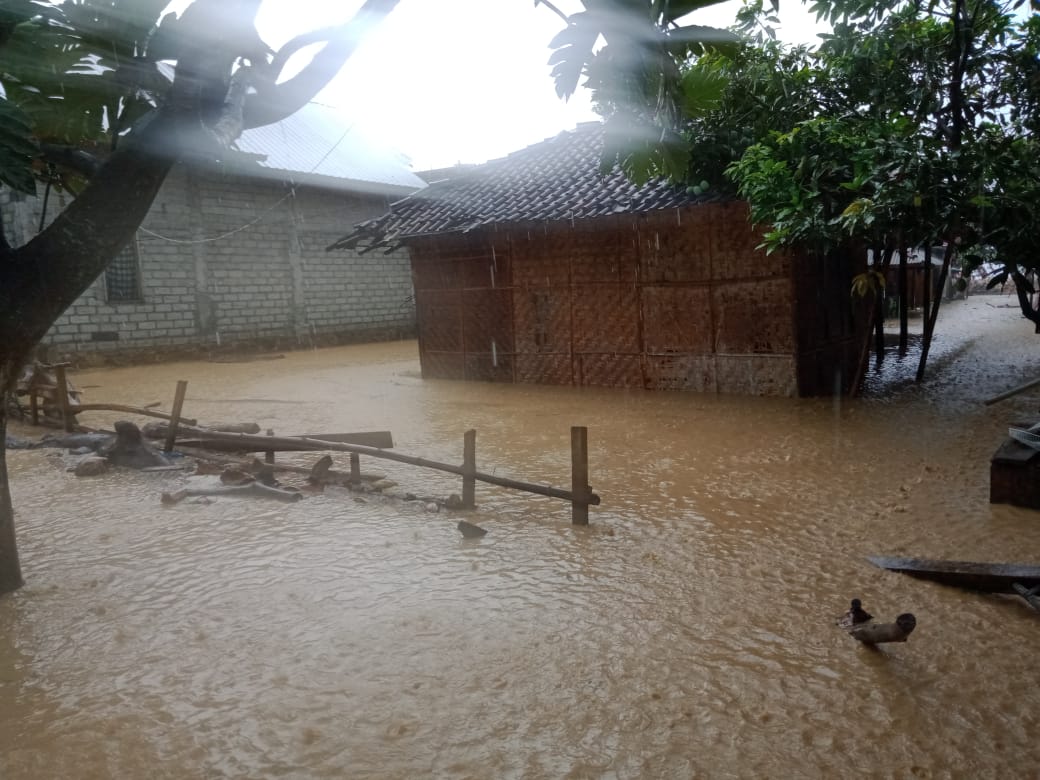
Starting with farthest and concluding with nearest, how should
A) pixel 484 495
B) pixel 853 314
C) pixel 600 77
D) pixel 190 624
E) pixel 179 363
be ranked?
pixel 179 363 < pixel 853 314 < pixel 484 495 < pixel 190 624 < pixel 600 77

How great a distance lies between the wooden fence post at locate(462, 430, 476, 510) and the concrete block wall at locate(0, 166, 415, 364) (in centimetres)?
1489

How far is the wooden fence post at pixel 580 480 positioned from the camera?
555 cm

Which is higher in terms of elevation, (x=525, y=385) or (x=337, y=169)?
(x=337, y=169)

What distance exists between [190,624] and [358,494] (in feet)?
9.05

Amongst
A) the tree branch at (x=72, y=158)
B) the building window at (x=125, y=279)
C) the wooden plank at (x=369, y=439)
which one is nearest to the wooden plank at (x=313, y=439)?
the wooden plank at (x=369, y=439)

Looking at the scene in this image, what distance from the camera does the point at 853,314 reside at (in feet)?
42.4

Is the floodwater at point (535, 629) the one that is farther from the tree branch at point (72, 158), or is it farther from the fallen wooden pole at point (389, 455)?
the tree branch at point (72, 158)

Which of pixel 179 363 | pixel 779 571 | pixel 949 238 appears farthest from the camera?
pixel 179 363

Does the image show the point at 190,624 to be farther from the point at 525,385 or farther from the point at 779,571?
the point at 525,385

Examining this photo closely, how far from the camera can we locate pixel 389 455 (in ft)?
20.9

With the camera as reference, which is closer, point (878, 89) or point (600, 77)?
point (600, 77)

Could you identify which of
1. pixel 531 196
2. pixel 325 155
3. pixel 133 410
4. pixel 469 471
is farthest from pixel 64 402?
pixel 325 155

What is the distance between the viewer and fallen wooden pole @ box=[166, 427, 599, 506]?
18.9 ft

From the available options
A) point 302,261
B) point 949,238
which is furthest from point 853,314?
point 302,261
